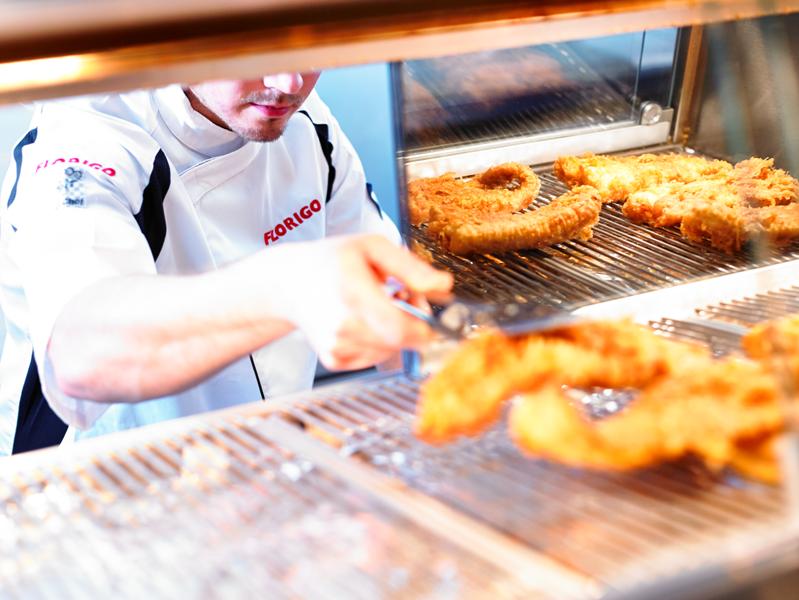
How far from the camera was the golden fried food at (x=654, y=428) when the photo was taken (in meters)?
1.03

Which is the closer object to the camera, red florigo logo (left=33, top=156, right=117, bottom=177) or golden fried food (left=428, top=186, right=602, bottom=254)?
red florigo logo (left=33, top=156, right=117, bottom=177)

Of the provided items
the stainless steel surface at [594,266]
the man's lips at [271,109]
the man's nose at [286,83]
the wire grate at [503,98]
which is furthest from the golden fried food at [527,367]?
the man's lips at [271,109]

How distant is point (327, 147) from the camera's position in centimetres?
248

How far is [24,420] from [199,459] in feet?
3.49

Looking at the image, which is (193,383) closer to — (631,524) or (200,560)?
(200,560)

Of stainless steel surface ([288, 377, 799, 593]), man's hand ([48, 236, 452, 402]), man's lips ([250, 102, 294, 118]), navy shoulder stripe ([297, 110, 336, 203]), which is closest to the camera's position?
stainless steel surface ([288, 377, 799, 593])

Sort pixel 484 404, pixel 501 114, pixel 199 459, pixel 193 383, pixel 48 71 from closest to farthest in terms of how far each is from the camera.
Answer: pixel 48 71 < pixel 484 404 < pixel 199 459 < pixel 193 383 < pixel 501 114

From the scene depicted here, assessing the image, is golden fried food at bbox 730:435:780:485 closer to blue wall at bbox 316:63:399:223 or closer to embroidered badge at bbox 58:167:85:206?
embroidered badge at bbox 58:167:85:206

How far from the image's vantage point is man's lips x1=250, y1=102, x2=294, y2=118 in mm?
2000

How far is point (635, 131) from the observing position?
2461 mm

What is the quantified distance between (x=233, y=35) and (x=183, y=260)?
3.94 ft

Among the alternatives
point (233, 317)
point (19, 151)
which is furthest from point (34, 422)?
point (233, 317)

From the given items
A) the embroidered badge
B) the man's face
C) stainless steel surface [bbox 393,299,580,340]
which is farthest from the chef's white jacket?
stainless steel surface [bbox 393,299,580,340]

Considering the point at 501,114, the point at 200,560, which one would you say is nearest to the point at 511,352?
the point at 200,560
